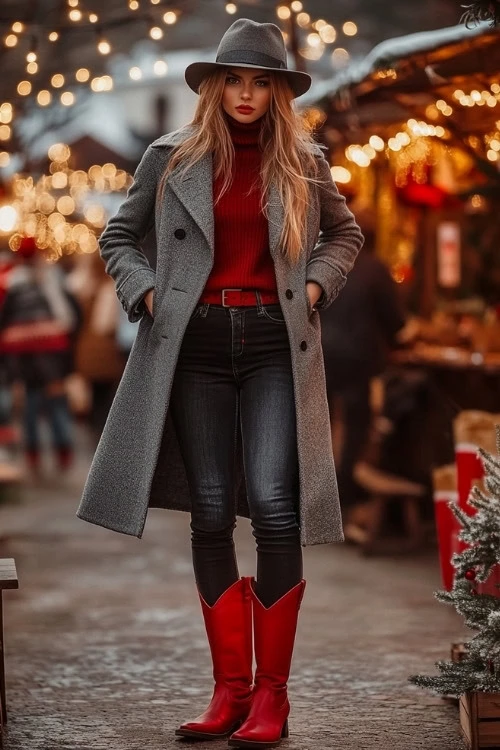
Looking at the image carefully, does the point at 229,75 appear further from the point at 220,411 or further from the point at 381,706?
the point at 381,706

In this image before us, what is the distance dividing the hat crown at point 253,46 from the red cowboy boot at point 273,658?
1.73 metres

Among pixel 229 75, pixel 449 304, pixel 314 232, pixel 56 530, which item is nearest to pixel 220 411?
pixel 314 232

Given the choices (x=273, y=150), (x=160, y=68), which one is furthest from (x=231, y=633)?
(x=160, y=68)

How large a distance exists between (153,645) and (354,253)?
2.37 metres

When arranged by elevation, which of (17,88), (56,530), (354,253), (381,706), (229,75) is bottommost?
(381,706)

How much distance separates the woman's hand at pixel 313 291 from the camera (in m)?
5.04

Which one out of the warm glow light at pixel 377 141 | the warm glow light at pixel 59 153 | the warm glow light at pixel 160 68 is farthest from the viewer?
the warm glow light at pixel 59 153

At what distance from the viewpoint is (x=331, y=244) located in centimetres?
523

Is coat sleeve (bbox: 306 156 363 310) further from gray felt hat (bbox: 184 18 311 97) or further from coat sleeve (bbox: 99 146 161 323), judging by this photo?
coat sleeve (bbox: 99 146 161 323)

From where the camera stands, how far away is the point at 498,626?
472 cm

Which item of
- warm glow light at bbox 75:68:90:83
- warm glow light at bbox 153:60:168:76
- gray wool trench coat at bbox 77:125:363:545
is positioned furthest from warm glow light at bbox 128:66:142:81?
gray wool trench coat at bbox 77:125:363:545

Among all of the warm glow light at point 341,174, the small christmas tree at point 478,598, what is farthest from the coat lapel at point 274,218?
the warm glow light at point 341,174

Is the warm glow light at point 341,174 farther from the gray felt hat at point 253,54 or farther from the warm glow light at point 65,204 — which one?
the warm glow light at point 65,204

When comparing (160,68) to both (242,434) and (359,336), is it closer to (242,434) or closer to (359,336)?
(359,336)
